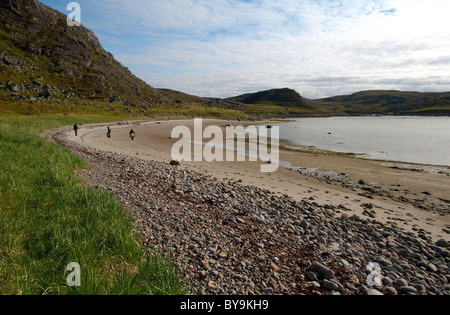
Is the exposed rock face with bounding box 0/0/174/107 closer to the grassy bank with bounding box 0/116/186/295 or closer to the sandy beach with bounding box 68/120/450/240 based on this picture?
the sandy beach with bounding box 68/120/450/240

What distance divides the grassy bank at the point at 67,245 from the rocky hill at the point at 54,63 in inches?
3439

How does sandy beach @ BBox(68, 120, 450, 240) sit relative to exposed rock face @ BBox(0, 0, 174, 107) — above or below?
below

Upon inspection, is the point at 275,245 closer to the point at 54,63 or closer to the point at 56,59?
the point at 54,63

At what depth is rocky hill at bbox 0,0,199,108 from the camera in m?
96.2

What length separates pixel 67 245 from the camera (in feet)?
17.1

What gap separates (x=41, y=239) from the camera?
210 inches

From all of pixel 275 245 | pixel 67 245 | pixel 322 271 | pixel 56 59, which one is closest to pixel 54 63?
pixel 56 59

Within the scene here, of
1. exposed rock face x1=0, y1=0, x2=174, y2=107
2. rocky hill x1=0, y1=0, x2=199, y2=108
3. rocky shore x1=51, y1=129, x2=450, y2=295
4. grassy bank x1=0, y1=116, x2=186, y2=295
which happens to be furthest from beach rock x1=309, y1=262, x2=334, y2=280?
exposed rock face x1=0, y1=0, x2=174, y2=107

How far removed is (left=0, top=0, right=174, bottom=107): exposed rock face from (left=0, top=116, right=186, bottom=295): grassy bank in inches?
3923

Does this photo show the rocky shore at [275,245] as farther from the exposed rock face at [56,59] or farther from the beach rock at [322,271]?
the exposed rock face at [56,59]

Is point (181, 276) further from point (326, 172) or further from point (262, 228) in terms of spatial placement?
point (326, 172)

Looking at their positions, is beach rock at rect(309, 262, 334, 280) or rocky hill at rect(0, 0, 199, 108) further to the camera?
rocky hill at rect(0, 0, 199, 108)

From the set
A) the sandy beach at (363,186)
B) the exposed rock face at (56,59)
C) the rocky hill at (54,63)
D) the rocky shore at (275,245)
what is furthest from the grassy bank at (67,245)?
the exposed rock face at (56,59)

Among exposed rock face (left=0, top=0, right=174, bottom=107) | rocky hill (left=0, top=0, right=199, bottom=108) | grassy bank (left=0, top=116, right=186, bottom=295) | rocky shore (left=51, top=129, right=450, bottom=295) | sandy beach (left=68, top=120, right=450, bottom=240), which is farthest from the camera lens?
exposed rock face (left=0, top=0, right=174, bottom=107)
